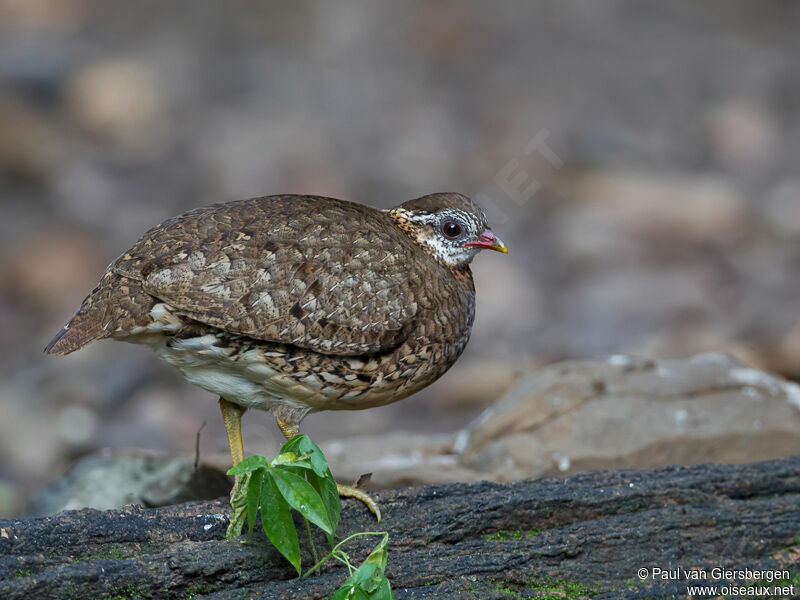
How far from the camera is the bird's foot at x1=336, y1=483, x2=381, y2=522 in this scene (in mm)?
5371

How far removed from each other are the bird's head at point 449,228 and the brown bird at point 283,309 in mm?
282

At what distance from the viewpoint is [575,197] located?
14.1 m

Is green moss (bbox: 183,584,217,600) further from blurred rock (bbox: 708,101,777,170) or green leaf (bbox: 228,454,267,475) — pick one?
blurred rock (bbox: 708,101,777,170)

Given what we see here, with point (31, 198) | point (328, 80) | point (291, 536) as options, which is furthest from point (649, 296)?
point (291, 536)

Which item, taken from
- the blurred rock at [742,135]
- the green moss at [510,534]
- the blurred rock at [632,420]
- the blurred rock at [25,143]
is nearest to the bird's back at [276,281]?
the green moss at [510,534]

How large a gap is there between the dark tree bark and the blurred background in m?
4.81

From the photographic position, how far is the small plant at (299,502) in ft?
14.1

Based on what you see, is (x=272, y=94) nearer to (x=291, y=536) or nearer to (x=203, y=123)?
(x=203, y=123)

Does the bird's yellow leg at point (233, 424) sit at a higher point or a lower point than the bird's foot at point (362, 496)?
higher

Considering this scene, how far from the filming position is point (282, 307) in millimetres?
5188

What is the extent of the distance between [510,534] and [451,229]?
5.82 ft

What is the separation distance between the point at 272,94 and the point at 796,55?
8.08 metres

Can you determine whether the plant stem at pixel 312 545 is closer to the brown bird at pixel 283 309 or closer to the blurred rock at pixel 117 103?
the brown bird at pixel 283 309

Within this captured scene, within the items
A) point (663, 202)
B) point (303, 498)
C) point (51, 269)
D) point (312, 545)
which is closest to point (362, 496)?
point (312, 545)
